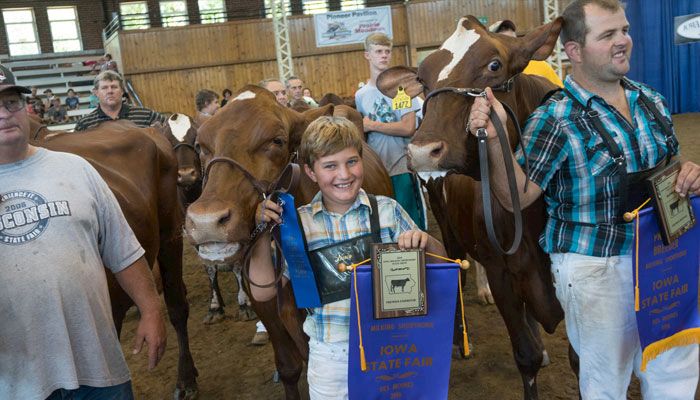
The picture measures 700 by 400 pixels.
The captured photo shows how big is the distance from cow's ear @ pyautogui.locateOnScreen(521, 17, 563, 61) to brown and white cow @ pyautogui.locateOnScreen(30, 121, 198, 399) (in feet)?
8.02

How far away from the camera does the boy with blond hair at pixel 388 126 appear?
4516 mm

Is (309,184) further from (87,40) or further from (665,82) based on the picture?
(87,40)

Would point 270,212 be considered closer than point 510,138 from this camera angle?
Yes

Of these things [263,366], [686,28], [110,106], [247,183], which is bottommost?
[263,366]

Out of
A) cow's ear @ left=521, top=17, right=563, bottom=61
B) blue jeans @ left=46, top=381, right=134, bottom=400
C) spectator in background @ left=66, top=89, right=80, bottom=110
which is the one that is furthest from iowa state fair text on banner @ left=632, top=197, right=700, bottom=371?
spectator in background @ left=66, top=89, right=80, bottom=110

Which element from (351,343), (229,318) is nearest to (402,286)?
(351,343)

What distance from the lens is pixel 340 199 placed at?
2.22 m

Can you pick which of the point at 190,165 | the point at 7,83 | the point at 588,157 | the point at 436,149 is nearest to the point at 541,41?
the point at 588,157

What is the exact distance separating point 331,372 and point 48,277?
1.13 m

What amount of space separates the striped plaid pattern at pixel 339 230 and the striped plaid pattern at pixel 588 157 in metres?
0.63

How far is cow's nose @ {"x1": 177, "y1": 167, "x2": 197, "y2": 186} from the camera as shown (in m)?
4.43

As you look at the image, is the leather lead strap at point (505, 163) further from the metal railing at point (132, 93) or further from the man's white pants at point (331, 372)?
the metal railing at point (132, 93)

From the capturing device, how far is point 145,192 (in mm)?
3754

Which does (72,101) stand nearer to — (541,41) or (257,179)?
(257,179)
